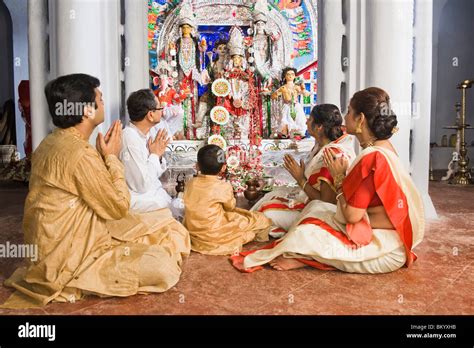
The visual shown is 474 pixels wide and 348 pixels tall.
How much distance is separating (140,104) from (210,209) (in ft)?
3.20

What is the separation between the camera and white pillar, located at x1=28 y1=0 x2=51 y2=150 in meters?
4.72

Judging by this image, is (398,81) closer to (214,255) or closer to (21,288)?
(214,255)

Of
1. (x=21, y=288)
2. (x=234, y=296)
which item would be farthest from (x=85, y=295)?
(x=234, y=296)

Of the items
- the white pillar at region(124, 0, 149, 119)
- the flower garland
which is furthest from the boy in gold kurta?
the flower garland

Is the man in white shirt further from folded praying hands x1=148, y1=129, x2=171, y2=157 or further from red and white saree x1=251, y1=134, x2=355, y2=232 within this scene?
red and white saree x1=251, y1=134, x2=355, y2=232

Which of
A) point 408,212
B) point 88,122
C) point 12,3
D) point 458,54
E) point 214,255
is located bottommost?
point 214,255

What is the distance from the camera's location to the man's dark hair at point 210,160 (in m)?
3.57

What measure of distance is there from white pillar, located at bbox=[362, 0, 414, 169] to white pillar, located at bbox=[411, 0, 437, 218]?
0.21 metres

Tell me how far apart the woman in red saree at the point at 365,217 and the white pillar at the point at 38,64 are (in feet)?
8.99

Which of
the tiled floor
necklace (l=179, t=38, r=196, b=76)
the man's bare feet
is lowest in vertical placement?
the tiled floor

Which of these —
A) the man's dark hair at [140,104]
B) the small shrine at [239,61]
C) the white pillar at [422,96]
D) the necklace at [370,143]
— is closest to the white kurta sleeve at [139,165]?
the man's dark hair at [140,104]

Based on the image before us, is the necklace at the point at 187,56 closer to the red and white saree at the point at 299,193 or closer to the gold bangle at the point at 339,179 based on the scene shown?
the red and white saree at the point at 299,193

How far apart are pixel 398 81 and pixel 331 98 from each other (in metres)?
0.79

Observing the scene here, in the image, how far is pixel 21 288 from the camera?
265 cm
